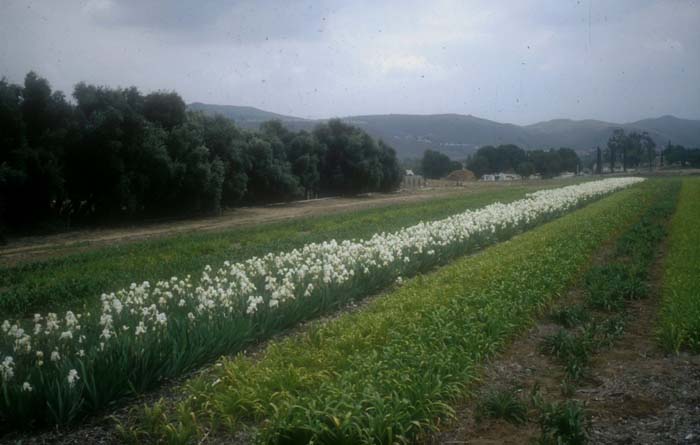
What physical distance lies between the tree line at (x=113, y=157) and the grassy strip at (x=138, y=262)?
6.82m

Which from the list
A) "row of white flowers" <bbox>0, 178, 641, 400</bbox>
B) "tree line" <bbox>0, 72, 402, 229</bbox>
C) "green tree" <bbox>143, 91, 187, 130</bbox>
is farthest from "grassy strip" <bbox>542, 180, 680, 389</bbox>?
"green tree" <bbox>143, 91, 187, 130</bbox>

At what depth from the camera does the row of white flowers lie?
6.21 meters

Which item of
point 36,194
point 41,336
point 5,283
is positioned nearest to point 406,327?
point 41,336

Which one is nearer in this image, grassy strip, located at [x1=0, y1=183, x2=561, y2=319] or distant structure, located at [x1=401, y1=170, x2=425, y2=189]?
grassy strip, located at [x1=0, y1=183, x2=561, y2=319]

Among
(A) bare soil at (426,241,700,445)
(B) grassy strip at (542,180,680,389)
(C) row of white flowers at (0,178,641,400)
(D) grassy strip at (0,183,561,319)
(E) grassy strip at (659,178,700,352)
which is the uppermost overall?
(C) row of white flowers at (0,178,641,400)

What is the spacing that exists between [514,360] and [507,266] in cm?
514

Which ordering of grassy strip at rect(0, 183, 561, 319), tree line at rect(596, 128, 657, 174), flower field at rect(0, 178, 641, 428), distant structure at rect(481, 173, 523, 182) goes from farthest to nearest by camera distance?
1. tree line at rect(596, 128, 657, 174)
2. distant structure at rect(481, 173, 523, 182)
3. grassy strip at rect(0, 183, 561, 319)
4. flower field at rect(0, 178, 641, 428)

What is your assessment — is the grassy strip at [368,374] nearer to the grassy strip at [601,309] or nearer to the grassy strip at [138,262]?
the grassy strip at [601,309]

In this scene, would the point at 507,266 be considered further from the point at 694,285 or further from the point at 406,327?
the point at 406,327

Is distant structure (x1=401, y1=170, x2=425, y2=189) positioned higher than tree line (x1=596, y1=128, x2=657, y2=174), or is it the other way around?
tree line (x1=596, y1=128, x2=657, y2=174)

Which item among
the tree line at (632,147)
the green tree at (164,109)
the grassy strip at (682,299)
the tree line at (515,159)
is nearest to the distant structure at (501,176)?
the tree line at (515,159)

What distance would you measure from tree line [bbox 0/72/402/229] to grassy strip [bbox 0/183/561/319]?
6819 mm

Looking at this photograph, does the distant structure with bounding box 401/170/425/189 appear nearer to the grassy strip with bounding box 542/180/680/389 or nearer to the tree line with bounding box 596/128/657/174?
the grassy strip with bounding box 542/180/680/389

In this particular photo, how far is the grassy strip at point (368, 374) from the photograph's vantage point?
4965 mm
